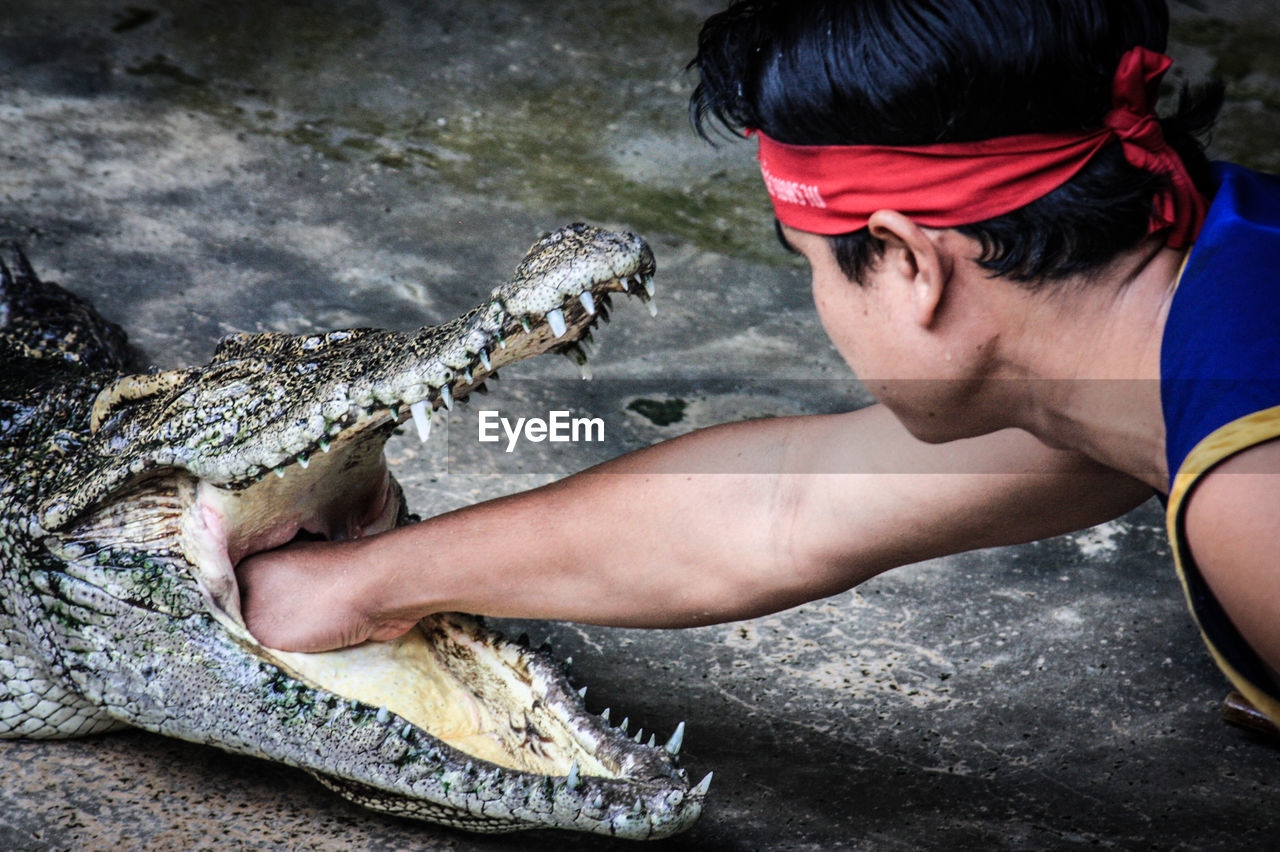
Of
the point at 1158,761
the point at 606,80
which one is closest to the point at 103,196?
the point at 606,80

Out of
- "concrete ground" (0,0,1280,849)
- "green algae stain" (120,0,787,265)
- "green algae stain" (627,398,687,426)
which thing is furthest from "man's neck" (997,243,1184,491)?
"green algae stain" (120,0,787,265)

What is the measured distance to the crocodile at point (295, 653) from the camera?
1842 millimetres

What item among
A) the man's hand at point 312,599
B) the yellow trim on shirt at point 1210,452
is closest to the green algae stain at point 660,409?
the man's hand at point 312,599

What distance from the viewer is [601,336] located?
361cm

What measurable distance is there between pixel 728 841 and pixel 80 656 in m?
1.12

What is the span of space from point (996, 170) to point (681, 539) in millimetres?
942

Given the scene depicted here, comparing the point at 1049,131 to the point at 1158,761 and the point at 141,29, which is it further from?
the point at 141,29

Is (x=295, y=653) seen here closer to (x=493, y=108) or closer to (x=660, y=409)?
(x=660, y=409)

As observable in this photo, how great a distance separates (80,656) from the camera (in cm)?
211

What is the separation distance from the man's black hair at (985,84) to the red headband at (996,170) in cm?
1

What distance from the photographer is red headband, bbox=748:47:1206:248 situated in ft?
4.37

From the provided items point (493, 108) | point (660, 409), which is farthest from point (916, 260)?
point (493, 108)

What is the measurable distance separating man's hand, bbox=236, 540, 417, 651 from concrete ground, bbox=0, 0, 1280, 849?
24cm

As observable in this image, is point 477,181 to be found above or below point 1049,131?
below
